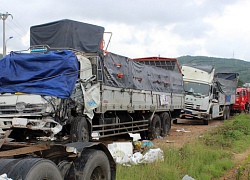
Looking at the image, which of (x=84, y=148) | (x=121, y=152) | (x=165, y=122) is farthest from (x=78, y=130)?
(x=165, y=122)

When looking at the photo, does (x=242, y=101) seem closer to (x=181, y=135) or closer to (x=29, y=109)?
(x=181, y=135)

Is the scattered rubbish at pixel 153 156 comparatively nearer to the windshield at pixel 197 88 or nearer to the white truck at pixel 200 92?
the white truck at pixel 200 92

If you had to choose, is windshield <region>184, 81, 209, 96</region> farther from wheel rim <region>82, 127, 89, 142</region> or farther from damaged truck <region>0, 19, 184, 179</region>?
wheel rim <region>82, 127, 89, 142</region>

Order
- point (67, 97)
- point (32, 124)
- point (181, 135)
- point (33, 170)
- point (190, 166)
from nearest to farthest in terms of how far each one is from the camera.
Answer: point (33, 170)
point (32, 124)
point (190, 166)
point (67, 97)
point (181, 135)

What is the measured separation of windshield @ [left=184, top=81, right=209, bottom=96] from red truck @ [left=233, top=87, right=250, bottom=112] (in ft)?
36.5

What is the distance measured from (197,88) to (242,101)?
12109 mm

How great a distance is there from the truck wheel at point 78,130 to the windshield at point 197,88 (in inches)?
490

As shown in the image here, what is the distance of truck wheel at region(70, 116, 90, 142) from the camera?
765cm

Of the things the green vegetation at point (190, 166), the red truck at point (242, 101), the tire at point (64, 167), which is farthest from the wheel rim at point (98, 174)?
the red truck at point (242, 101)

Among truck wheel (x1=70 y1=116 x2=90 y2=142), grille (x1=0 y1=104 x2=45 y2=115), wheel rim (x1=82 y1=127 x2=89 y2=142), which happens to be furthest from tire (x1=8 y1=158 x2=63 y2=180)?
wheel rim (x1=82 y1=127 x2=89 y2=142)

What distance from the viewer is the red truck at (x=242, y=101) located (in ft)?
95.9

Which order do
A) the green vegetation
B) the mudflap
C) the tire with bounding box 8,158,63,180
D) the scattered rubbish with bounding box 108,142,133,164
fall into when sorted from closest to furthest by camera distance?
the tire with bounding box 8,158,63,180 < the mudflap < the green vegetation < the scattered rubbish with bounding box 108,142,133,164

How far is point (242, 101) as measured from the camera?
29594 millimetres

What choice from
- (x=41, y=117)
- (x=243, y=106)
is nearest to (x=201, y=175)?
(x=41, y=117)
